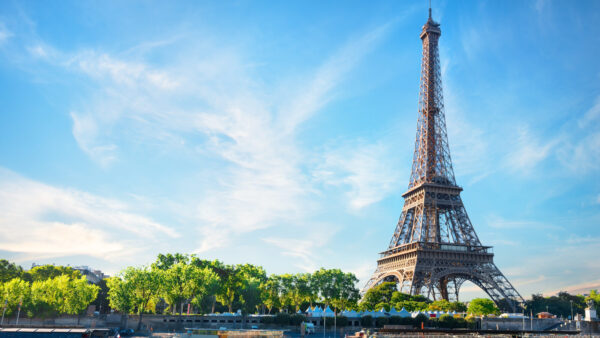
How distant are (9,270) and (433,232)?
97.7 m

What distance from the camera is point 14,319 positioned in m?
75.5

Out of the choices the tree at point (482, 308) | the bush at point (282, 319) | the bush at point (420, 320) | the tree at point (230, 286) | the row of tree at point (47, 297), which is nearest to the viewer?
the bush at point (420, 320)

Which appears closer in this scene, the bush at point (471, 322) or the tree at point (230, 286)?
the bush at point (471, 322)

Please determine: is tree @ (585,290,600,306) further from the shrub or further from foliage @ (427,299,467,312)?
the shrub

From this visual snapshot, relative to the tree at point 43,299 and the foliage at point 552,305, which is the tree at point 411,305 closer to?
the foliage at point 552,305

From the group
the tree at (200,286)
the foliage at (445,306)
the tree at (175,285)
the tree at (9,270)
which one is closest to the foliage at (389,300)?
the foliage at (445,306)

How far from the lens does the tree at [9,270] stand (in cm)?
9608

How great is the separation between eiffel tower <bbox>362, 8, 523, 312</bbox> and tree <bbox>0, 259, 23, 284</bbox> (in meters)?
80.3

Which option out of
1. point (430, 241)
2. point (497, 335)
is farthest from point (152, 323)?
point (430, 241)

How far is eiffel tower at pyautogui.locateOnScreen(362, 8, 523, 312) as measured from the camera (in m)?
90.1

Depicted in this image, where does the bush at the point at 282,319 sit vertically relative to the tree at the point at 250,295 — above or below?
below

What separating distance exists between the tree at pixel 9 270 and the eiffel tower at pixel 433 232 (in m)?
80.3

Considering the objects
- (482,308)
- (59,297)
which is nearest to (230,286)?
(59,297)

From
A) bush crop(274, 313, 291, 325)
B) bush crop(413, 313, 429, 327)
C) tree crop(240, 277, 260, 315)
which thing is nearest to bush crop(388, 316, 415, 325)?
bush crop(413, 313, 429, 327)
